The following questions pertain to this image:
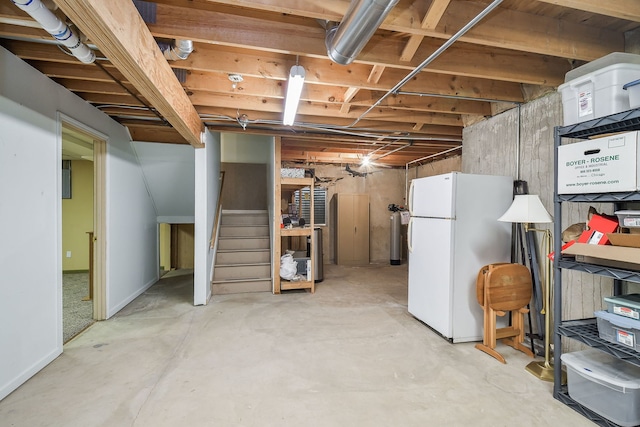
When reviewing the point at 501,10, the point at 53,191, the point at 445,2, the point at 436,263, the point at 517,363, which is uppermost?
the point at 501,10

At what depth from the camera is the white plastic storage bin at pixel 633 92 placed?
157 cm

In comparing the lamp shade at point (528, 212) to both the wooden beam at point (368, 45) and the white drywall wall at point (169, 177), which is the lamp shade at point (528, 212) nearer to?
the wooden beam at point (368, 45)

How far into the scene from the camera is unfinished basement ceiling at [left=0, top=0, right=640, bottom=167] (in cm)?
164

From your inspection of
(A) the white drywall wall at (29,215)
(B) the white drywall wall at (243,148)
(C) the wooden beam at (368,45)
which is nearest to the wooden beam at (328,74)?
(C) the wooden beam at (368,45)

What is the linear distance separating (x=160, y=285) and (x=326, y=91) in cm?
411

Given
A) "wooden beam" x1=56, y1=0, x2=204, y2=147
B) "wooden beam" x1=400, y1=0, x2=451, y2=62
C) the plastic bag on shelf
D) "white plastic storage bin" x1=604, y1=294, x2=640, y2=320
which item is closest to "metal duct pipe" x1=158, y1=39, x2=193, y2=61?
"wooden beam" x1=56, y1=0, x2=204, y2=147

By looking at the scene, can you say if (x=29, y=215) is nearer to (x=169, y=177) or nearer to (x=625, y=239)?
(x=169, y=177)

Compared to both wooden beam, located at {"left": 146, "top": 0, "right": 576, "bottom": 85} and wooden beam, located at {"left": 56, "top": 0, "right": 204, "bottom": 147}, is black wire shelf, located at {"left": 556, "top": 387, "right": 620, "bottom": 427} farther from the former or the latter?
wooden beam, located at {"left": 56, "top": 0, "right": 204, "bottom": 147}

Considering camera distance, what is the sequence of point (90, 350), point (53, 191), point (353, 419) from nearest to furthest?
point (353, 419) < point (53, 191) < point (90, 350)

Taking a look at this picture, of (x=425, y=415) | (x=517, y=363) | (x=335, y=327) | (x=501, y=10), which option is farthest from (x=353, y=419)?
(x=501, y=10)

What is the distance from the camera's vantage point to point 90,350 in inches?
102

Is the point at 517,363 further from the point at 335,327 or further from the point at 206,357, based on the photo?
the point at 206,357

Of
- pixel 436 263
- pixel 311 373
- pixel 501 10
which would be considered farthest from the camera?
pixel 436 263

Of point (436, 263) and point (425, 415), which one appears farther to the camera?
point (436, 263)
